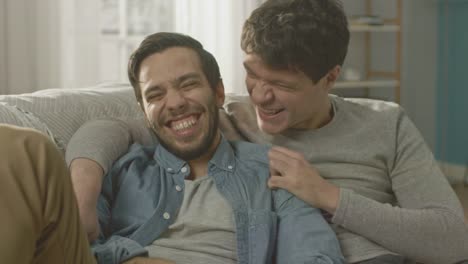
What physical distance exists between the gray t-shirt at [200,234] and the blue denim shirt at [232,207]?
2cm

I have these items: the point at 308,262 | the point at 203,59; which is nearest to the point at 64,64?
the point at 203,59

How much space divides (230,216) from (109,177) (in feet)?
0.96

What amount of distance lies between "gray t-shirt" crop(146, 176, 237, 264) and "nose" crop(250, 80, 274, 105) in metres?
0.26

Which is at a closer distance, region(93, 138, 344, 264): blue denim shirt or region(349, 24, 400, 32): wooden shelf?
region(93, 138, 344, 264): blue denim shirt

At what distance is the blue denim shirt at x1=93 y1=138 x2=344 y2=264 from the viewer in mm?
1482

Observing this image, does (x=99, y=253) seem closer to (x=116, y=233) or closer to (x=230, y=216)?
(x=116, y=233)

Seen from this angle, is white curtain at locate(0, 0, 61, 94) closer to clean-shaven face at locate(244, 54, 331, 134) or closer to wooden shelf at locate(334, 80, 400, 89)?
clean-shaven face at locate(244, 54, 331, 134)

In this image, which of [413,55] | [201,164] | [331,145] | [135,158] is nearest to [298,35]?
[331,145]

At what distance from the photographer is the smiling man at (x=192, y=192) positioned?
152cm

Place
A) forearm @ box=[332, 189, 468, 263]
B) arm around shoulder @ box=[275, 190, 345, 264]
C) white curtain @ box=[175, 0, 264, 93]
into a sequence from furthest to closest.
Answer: white curtain @ box=[175, 0, 264, 93], forearm @ box=[332, 189, 468, 263], arm around shoulder @ box=[275, 190, 345, 264]

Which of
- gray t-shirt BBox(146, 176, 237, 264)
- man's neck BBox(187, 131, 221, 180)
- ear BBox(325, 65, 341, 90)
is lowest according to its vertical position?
gray t-shirt BBox(146, 176, 237, 264)

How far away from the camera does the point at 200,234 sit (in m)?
1.56

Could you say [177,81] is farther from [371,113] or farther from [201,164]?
[371,113]

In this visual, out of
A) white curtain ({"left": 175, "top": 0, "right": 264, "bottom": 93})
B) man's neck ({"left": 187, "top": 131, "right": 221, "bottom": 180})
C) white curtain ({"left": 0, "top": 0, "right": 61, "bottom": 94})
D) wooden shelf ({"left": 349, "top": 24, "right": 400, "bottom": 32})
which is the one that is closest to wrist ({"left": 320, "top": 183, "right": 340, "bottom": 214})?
man's neck ({"left": 187, "top": 131, "right": 221, "bottom": 180})
